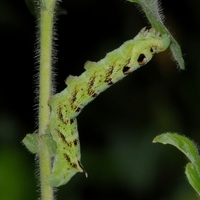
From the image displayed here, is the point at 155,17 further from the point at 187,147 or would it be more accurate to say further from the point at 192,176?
the point at 192,176

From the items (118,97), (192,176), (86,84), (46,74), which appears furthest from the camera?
(118,97)

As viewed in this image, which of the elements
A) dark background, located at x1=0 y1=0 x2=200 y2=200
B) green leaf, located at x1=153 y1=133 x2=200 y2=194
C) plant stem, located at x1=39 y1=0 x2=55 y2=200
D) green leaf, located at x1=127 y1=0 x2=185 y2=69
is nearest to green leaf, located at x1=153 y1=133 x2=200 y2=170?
green leaf, located at x1=153 y1=133 x2=200 y2=194

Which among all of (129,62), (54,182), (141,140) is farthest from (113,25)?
(54,182)

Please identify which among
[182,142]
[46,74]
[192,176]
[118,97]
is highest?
[118,97]

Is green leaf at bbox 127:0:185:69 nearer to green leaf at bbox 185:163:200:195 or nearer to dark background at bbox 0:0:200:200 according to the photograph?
green leaf at bbox 185:163:200:195

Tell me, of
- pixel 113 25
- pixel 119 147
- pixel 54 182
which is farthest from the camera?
pixel 113 25

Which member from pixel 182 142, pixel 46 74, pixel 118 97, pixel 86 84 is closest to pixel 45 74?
pixel 46 74

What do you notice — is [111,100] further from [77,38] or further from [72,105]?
[72,105]
